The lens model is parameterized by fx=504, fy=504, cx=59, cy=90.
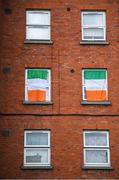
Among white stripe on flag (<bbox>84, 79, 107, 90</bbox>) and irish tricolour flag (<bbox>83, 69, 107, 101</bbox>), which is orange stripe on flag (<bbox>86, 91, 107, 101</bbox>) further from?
white stripe on flag (<bbox>84, 79, 107, 90</bbox>)

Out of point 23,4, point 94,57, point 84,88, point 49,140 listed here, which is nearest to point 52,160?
point 49,140

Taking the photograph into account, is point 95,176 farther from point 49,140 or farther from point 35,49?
point 35,49

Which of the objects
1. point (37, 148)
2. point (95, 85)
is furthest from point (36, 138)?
point (95, 85)

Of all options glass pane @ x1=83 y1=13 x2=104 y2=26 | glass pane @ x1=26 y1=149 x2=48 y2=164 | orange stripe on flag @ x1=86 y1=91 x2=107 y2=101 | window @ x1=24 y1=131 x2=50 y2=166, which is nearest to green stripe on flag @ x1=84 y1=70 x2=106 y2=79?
orange stripe on flag @ x1=86 y1=91 x2=107 y2=101

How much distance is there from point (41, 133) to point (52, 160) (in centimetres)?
135

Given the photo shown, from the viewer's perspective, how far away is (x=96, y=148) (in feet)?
74.9

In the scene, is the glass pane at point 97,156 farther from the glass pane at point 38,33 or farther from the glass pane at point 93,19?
the glass pane at point 93,19

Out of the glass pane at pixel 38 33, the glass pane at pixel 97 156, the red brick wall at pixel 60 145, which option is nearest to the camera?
the red brick wall at pixel 60 145

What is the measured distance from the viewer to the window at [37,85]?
2336 centimetres

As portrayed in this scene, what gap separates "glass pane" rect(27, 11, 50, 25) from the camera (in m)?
24.4

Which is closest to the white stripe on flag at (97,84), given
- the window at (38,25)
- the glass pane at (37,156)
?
the window at (38,25)

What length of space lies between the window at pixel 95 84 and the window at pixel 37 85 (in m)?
1.73

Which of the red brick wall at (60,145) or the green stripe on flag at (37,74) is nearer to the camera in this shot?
the red brick wall at (60,145)

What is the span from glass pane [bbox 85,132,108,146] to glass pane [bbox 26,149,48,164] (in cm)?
198
